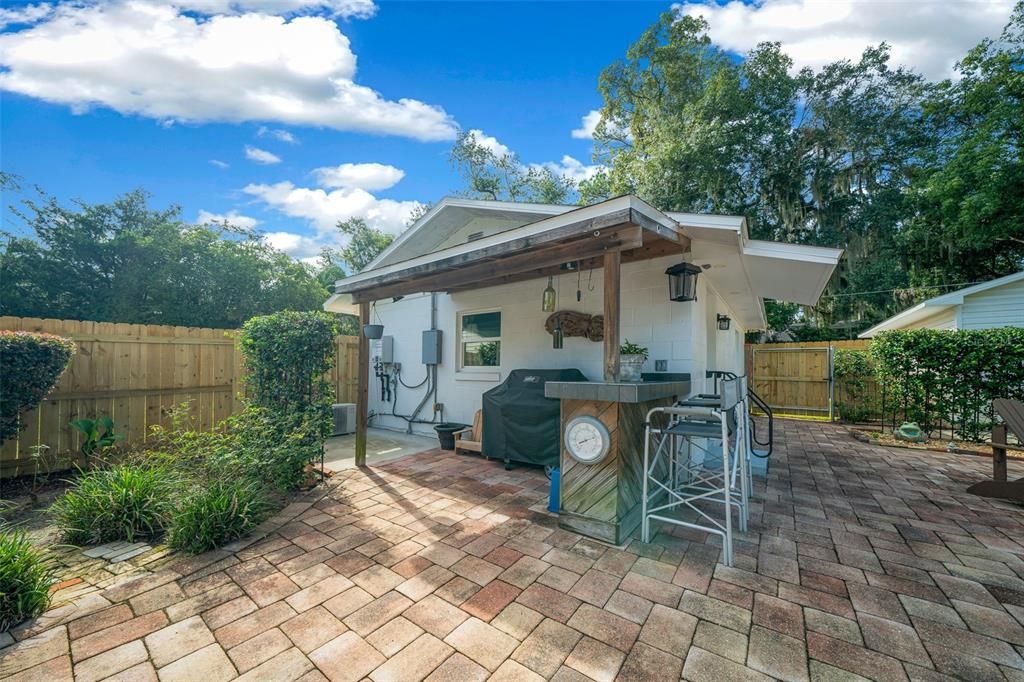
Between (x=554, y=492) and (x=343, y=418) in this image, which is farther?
(x=343, y=418)

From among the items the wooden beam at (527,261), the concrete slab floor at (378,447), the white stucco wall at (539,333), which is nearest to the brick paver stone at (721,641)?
the wooden beam at (527,261)

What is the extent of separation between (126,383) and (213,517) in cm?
333

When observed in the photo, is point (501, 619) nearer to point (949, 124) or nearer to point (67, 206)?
point (949, 124)

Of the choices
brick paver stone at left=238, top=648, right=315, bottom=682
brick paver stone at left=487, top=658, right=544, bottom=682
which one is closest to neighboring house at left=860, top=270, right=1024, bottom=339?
brick paver stone at left=487, top=658, right=544, bottom=682

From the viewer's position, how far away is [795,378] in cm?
964

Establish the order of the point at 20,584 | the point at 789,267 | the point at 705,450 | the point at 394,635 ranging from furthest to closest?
the point at 789,267
the point at 705,450
the point at 20,584
the point at 394,635

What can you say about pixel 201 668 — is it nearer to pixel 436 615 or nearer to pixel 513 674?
pixel 436 615

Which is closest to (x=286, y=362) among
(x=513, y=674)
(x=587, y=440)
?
(x=587, y=440)

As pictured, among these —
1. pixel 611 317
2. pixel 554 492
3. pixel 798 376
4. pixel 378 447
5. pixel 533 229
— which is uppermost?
pixel 533 229

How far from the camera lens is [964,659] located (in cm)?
170

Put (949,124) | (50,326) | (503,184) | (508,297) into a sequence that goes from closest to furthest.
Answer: (50,326) → (508,297) → (949,124) → (503,184)

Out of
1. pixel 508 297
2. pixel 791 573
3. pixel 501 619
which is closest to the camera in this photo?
pixel 501 619

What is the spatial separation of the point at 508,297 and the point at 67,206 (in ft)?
56.3

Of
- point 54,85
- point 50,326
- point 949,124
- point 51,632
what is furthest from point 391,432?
point 949,124
